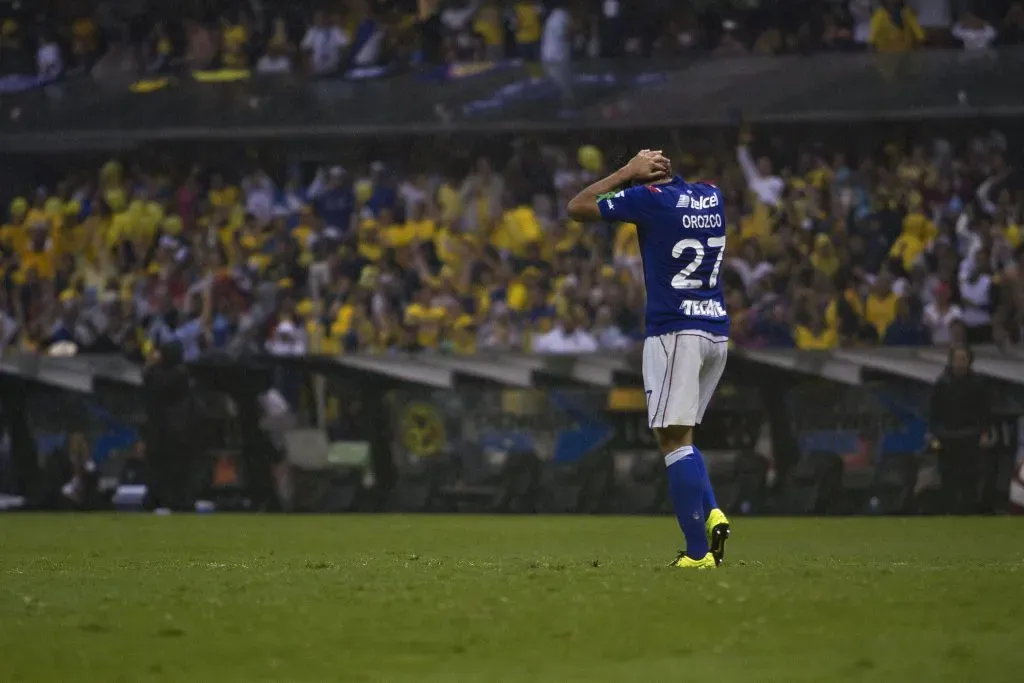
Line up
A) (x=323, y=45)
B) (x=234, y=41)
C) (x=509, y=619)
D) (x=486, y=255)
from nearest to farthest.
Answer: (x=509, y=619) < (x=486, y=255) < (x=323, y=45) < (x=234, y=41)

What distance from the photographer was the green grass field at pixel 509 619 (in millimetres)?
5773

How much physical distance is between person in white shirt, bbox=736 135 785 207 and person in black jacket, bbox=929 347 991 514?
5.10 m

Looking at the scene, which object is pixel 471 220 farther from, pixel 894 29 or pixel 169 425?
pixel 894 29

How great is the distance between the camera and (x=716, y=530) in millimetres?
9070

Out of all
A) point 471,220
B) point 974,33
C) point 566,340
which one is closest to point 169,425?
point 566,340

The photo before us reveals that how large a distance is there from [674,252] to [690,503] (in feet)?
4.52

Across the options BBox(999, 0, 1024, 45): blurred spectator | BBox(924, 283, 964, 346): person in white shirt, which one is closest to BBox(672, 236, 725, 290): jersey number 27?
BBox(924, 283, 964, 346): person in white shirt

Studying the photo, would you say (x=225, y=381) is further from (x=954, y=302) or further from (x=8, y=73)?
(x=8, y=73)

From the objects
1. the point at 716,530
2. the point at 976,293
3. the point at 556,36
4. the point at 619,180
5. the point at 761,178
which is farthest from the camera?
the point at 556,36

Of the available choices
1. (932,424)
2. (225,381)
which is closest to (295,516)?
(225,381)

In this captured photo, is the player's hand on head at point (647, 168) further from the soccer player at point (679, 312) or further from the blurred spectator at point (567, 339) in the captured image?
the blurred spectator at point (567, 339)

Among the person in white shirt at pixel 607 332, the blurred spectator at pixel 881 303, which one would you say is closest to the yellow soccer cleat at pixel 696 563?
the person in white shirt at pixel 607 332

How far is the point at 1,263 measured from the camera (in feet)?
78.6

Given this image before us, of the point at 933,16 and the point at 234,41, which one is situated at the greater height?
the point at 234,41
